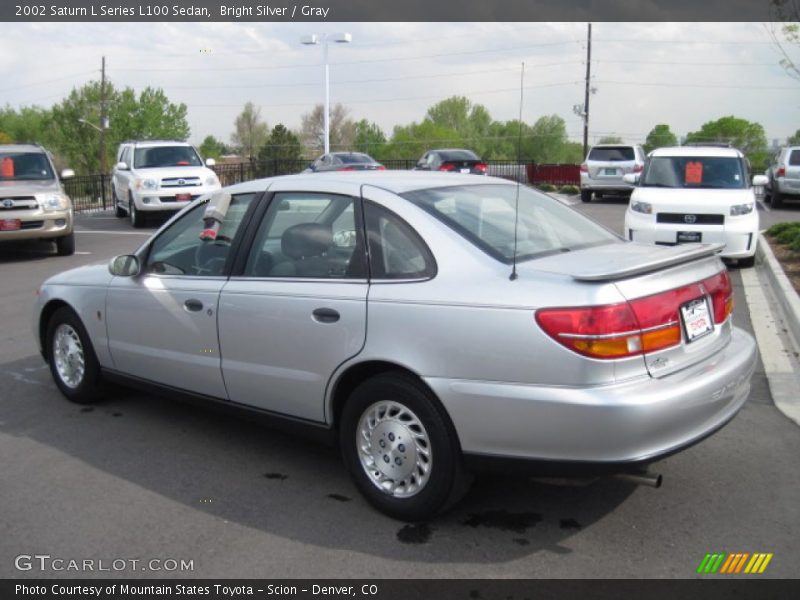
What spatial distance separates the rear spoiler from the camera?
3492mm

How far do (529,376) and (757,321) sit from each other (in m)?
5.57

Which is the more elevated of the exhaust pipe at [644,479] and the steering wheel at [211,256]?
the steering wheel at [211,256]

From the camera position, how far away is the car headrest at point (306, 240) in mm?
4375

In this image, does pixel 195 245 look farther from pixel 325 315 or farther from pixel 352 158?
pixel 352 158

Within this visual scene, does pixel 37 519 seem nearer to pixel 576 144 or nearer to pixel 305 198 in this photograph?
pixel 305 198

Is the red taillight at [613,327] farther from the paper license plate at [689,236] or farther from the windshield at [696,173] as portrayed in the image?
the windshield at [696,173]

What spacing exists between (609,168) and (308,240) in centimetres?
2100

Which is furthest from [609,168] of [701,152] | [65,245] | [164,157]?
[65,245]

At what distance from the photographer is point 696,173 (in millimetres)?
12023

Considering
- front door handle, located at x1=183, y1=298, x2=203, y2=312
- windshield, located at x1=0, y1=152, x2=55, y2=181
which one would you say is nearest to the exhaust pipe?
front door handle, located at x1=183, y1=298, x2=203, y2=312

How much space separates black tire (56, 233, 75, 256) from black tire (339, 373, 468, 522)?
1198 cm

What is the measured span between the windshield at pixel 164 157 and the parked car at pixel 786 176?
14.7 metres

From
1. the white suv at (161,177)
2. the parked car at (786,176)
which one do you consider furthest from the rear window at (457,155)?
the parked car at (786,176)

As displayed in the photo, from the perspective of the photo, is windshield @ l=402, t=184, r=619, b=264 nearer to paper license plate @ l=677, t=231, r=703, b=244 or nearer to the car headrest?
the car headrest
